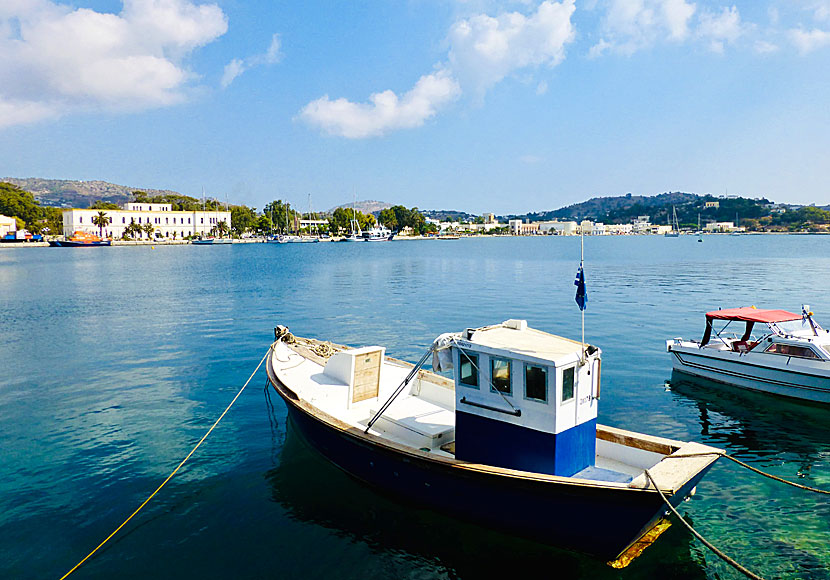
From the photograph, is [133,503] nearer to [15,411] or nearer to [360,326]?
[15,411]

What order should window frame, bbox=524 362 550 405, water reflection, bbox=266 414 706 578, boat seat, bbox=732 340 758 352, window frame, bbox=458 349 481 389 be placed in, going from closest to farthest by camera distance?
window frame, bbox=524 362 550 405
water reflection, bbox=266 414 706 578
window frame, bbox=458 349 481 389
boat seat, bbox=732 340 758 352

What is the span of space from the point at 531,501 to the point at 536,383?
2.26m

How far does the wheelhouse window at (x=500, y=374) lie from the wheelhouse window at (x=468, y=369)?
390mm

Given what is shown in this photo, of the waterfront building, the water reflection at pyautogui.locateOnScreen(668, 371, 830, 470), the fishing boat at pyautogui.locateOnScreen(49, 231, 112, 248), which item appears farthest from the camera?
the fishing boat at pyautogui.locateOnScreen(49, 231, 112, 248)

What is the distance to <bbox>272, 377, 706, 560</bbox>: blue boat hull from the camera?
992 cm

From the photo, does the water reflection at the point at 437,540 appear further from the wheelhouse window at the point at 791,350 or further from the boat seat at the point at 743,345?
the boat seat at the point at 743,345

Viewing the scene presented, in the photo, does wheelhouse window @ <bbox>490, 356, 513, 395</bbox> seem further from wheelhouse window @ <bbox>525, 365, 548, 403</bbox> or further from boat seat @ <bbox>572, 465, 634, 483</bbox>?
boat seat @ <bbox>572, 465, 634, 483</bbox>

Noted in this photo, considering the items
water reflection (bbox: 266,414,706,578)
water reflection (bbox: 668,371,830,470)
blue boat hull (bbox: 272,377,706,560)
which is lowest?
water reflection (bbox: 266,414,706,578)

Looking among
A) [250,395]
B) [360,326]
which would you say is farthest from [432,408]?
[360,326]

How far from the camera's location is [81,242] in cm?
17938

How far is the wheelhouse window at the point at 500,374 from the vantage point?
11.2 meters

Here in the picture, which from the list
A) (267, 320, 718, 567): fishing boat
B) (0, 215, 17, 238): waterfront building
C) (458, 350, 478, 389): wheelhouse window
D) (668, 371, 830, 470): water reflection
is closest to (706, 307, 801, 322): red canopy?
(668, 371, 830, 470): water reflection

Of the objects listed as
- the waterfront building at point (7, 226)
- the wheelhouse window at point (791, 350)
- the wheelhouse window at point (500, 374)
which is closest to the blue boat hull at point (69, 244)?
the waterfront building at point (7, 226)

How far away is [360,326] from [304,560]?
86.0ft
